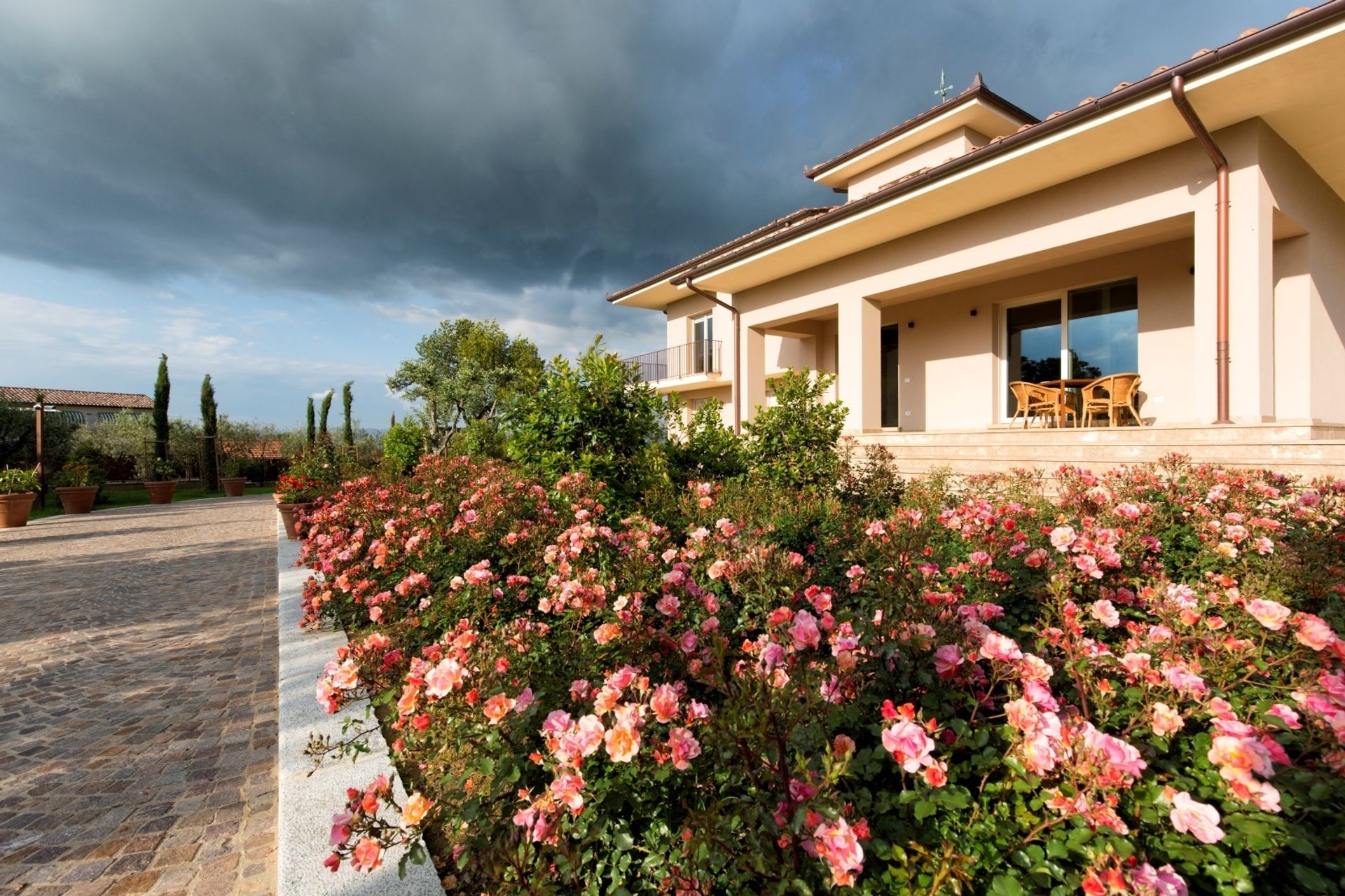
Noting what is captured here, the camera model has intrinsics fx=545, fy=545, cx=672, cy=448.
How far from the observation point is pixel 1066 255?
24.5 ft

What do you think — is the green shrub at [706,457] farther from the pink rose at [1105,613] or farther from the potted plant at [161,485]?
the potted plant at [161,485]

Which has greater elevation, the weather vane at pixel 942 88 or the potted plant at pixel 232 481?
the weather vane at pixel 942 88

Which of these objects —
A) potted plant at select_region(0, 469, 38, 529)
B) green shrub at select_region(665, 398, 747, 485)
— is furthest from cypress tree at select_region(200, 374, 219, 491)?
green shrub at select_region(665, 398, 747, 485)

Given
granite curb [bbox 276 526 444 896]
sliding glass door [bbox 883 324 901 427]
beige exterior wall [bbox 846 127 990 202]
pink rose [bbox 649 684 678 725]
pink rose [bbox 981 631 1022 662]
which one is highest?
beige exterior wall [bbox 846 127 990 202]

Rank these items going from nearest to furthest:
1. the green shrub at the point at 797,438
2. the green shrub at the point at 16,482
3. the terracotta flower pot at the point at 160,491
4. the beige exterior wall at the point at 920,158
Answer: the green shrub at the point at 797,438 < the beige exterior wall at the point at 920,158 < the green shrub at the point at 16,482 < the terracotta flower pot at the point at 160,491

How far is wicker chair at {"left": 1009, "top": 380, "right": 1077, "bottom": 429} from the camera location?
7840 mm

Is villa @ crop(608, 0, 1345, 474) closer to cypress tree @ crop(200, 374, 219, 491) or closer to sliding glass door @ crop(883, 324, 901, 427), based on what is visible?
sliding glass door @ crop(883, 324, 901, 427)

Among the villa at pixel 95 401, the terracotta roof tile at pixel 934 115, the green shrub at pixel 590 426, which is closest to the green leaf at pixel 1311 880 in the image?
the green shrub at pixel 590 426

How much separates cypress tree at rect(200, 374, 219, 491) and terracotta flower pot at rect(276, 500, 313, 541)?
663 inches

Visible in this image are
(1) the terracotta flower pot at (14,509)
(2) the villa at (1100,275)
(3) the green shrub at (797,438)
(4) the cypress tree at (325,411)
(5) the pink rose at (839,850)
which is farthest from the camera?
(4) the cypress tree at (325,411)

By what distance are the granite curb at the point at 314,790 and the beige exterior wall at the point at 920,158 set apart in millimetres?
12151

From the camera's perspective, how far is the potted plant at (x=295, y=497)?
8.41 meters

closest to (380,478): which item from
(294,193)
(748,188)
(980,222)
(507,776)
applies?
(294,193)

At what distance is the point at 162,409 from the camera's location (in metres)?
19.7
